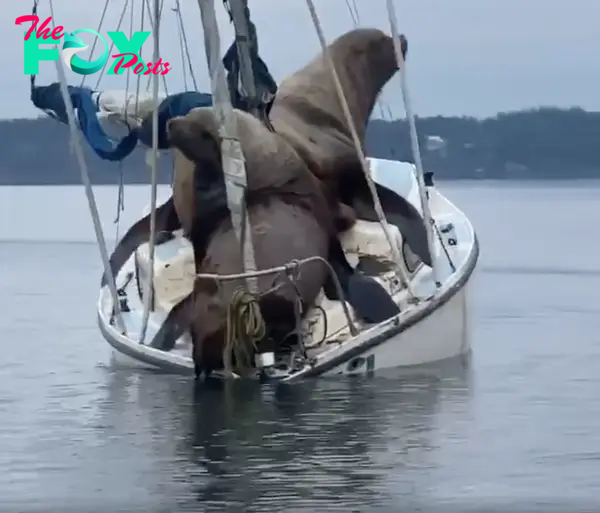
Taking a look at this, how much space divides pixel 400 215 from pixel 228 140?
177 inches

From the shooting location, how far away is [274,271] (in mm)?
21062

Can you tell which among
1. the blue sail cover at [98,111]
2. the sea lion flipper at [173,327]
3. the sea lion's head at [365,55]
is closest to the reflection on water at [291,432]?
the sea lion flipper at [173,327]

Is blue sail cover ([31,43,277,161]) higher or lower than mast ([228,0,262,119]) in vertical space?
lower

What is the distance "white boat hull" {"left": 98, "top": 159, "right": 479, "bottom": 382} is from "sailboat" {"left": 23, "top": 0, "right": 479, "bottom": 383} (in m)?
0.02

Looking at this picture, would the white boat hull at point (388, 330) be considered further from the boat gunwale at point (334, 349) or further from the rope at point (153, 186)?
the rope at point (153, 186)

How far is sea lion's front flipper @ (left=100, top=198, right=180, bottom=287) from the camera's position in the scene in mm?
26656

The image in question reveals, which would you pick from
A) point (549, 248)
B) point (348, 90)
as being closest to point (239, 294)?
point (348, 90)

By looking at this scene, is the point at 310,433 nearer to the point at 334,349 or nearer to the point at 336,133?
the point at 334,349

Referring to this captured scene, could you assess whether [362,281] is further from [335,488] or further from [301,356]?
[335,488]

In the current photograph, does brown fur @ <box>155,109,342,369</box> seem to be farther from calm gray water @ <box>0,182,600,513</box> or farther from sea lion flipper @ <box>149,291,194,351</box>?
calm gray water @ <box>0,182,600,513</box>

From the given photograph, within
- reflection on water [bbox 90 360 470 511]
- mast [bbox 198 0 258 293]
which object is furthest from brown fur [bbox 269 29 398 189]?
reflection on water [bbox 90 360 470 511]

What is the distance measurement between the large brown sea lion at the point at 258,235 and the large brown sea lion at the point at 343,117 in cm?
133

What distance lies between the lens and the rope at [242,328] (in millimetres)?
20688

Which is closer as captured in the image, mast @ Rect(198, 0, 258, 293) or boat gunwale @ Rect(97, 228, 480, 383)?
boat gunwale @ Rect(97, 228, 480, 383)
